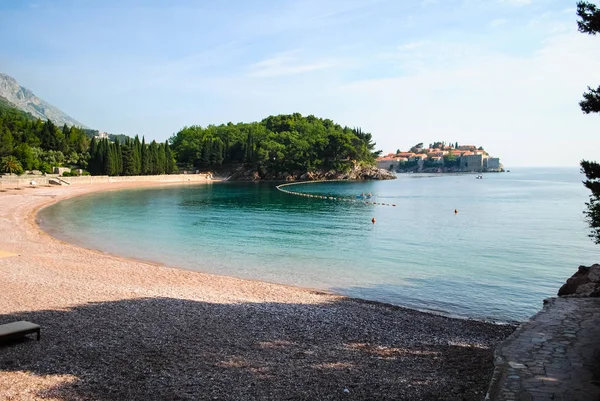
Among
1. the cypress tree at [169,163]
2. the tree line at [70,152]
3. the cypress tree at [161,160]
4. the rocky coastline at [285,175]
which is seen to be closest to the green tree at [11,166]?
the tree line at [70,152]

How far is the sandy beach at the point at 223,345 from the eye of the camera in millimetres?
7660

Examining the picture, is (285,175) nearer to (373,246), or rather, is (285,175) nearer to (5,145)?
(5,145)

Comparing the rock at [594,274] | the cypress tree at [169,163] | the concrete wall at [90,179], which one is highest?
the cypress tree at [169,163]

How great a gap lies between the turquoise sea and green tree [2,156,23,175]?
1471 inches


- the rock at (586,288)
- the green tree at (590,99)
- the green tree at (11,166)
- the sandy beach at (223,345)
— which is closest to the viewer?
the sandy beach at (223,345)

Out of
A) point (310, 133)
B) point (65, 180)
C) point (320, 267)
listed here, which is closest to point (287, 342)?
point (320, 267)

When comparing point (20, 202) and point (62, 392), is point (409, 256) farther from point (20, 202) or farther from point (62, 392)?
point (20, 202)

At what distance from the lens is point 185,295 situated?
51.5 ft

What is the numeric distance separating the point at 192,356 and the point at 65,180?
85030mm

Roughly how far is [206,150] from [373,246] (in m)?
115

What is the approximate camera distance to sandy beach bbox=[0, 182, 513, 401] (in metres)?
7.66

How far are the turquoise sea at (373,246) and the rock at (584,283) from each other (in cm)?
135

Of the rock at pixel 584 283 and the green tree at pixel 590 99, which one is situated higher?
the green tree at pixel 590 99

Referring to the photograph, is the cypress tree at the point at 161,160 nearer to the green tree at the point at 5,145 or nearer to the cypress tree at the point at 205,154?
the cypress tree at the point at 205,154
